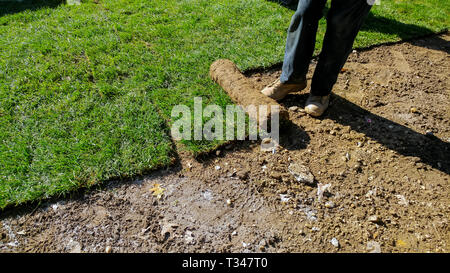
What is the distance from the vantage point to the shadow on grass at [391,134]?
9.27 feet

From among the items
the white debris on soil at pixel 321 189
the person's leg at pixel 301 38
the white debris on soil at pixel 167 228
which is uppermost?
the person's leg at pixel 301 38

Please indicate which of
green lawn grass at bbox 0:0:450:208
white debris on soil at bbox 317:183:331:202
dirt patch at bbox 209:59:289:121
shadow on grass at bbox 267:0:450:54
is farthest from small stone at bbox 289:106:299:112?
shadow on grass at bbox 267:0:450:54

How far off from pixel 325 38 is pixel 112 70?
8.14 feet

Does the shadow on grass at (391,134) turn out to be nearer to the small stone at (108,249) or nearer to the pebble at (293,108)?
the pebble at (293,108)

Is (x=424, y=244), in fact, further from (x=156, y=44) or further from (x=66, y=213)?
(x=156, y=44)

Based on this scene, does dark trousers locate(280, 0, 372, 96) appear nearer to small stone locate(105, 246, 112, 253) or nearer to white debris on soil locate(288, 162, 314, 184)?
white debris on soil locate(288, 162, 314, 184)

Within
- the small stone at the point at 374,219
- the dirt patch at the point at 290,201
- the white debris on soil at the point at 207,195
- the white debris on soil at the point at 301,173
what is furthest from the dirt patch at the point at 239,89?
the small stone at the point at 374,219

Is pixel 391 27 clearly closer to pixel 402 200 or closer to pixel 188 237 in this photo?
pixel 402 200

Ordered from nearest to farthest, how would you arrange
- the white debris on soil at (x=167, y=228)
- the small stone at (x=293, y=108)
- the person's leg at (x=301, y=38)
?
the white debris on soil at (x=167, y=228) < the person's leg at (x=301, y=38) < the small stone at (x=293, y=108)

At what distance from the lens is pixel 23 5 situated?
4918mm

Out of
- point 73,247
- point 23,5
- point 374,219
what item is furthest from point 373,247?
point 23,5

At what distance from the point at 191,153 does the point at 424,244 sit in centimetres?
203

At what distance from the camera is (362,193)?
249 cm

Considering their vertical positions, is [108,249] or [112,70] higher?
[112,70]
